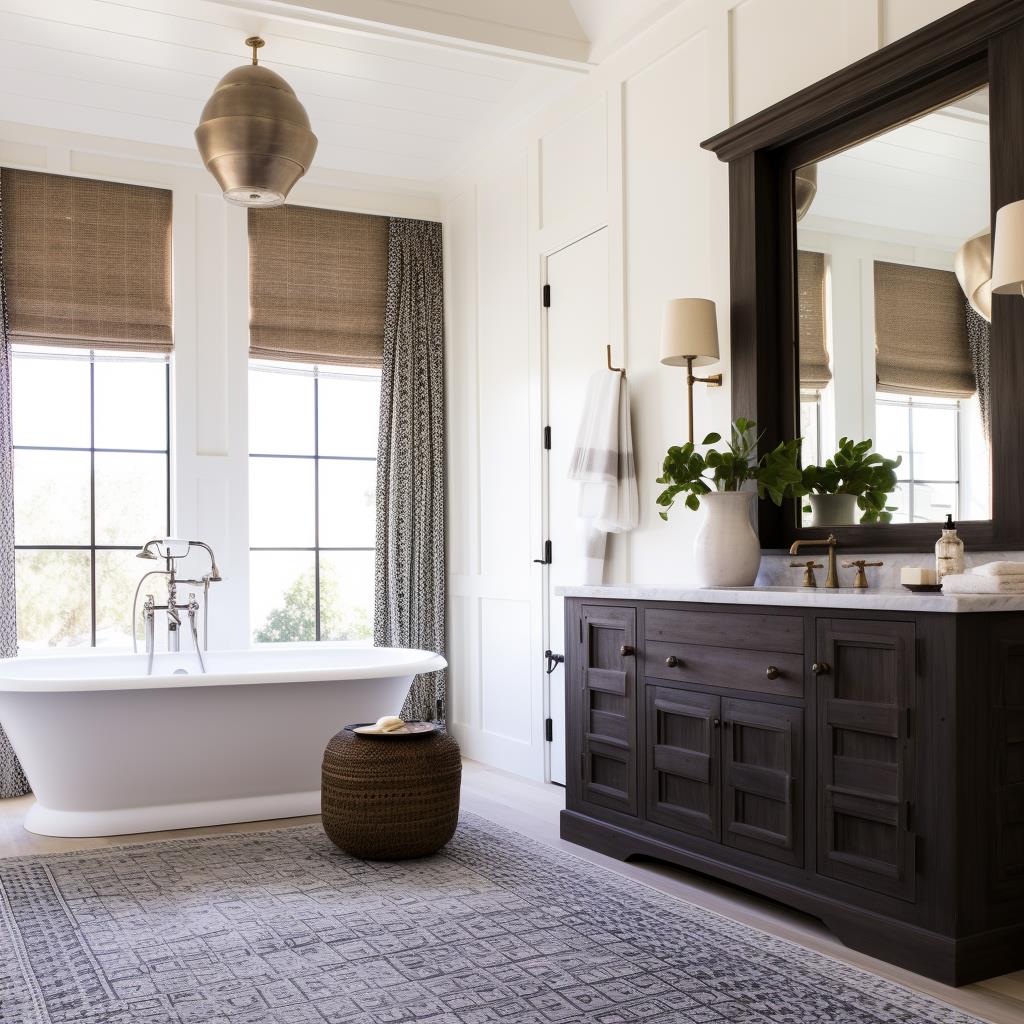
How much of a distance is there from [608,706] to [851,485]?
38.3 inches

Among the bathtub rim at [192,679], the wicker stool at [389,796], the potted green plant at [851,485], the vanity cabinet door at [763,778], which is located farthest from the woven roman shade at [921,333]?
the bathtub rim at [192,679]

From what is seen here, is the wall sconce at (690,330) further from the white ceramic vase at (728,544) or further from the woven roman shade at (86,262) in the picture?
the woven roman shade at (86,262)

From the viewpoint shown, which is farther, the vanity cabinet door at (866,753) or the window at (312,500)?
the window at (312,500)

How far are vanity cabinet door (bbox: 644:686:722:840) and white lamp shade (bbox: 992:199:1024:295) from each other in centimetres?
125

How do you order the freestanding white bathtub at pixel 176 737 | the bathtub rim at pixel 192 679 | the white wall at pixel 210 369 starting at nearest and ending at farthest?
the bathtub rim at pixel 192 679, the freestanding white bathtub at pixel 176 737, the white wall at pixel 210 369

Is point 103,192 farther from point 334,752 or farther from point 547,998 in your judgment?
point 547,998

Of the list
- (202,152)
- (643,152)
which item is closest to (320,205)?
(202,152)

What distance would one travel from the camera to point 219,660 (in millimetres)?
4574

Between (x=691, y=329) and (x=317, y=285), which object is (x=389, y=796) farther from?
(x=317, y=285)

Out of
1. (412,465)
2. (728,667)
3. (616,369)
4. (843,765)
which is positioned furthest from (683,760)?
(412,465)

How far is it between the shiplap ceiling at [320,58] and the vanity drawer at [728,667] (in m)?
2.23

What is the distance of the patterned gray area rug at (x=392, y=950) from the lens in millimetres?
2209

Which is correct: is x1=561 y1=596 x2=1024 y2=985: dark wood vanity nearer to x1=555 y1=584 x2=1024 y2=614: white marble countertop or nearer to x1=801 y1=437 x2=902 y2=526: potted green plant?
x1=555 y1=584 x2=1024 y2=614: white marble countertop

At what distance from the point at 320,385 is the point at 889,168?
317 centimetres
